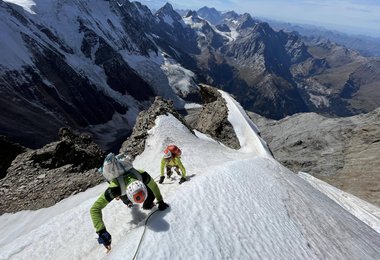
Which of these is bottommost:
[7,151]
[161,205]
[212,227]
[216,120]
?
[216,120]

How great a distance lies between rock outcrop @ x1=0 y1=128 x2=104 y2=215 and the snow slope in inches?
63.4

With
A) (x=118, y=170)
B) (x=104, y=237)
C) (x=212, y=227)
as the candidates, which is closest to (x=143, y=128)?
(x=118, y=170)

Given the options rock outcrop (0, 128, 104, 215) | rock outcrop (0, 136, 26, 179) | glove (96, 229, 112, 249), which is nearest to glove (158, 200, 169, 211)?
glove (96, 229, 112, 249)

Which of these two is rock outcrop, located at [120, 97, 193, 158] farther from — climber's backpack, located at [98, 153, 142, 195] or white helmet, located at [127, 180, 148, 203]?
white helmet, located at [127, 180, 148, 203]

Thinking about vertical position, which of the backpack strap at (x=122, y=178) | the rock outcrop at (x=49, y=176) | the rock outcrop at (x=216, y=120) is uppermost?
the backpack strap at (x=122, y=178)

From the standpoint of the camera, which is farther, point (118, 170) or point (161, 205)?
point (161, 205)

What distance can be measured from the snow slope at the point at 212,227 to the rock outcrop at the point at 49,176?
63.4 inches

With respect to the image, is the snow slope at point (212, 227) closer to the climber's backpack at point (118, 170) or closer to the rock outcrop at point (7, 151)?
the climber's backpack at point (118, 170)

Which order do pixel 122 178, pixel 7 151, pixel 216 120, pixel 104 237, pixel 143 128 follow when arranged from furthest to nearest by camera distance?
pixel 216 120 → pixel 7 151 → pixel 143 128 → pixel 122 178 → pixel 104 237

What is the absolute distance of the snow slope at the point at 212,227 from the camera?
12.2m

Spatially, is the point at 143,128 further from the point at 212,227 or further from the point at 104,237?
the point at 104,237

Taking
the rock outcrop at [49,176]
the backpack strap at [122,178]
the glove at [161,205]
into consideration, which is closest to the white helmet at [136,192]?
the backpack strap at [122,178]

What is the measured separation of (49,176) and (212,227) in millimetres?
18025

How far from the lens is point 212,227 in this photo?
1327cm
